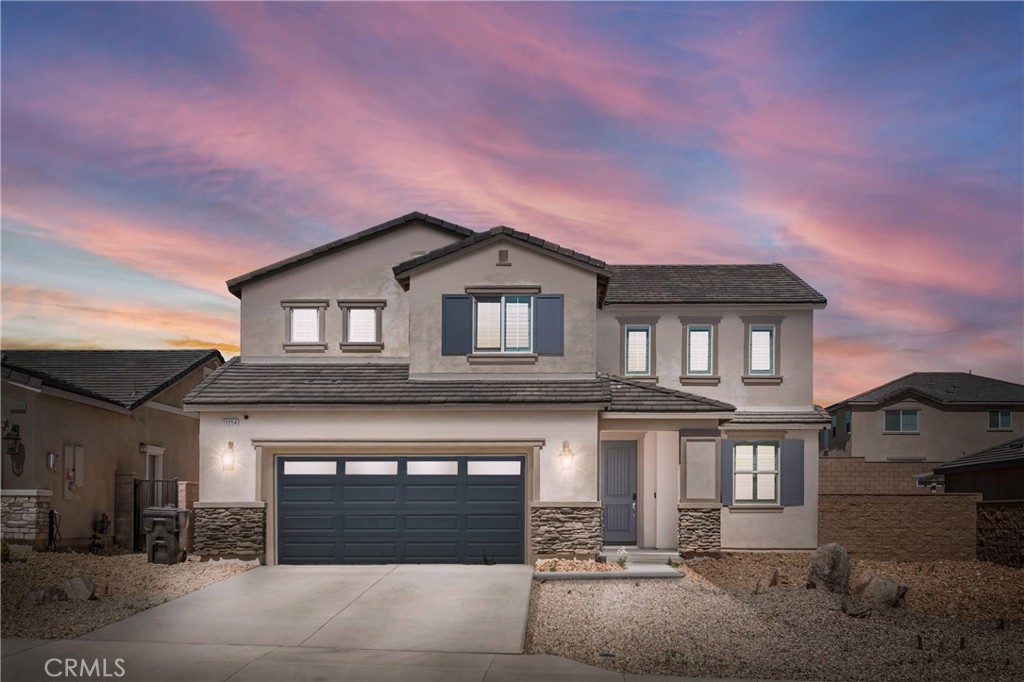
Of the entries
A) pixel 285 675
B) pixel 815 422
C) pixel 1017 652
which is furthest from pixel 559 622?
pixel 815 422

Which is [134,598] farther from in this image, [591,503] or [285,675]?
[591,503]

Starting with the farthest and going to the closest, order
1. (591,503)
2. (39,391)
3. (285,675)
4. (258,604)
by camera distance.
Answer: (39,391), (591,503), (258,604), (285,675)

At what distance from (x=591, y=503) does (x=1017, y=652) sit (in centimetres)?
813

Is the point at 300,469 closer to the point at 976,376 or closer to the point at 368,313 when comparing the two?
the point at 368,313

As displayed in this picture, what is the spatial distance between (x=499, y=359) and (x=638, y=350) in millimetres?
5642

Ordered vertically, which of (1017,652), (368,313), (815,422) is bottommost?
(1017,652)

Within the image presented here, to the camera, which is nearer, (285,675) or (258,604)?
(285,675)

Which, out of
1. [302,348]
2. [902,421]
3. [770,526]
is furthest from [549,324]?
[902,421]

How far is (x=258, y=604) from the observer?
51.9ft

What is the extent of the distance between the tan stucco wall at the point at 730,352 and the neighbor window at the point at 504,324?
15.0ft

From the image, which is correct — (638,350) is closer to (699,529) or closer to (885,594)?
(699,529)

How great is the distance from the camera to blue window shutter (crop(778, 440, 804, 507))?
80.5ft

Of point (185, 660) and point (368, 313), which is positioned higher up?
point (368, 313)

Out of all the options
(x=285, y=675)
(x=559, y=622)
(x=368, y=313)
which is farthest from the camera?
(x=368, y=313)
